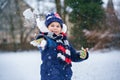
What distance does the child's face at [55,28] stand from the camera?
15.5 ft

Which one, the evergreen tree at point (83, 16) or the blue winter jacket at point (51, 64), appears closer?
the blue winter jacket at point (51, 64)

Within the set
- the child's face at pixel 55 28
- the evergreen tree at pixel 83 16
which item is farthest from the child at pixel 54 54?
the evergreen tree at pixel 83 16

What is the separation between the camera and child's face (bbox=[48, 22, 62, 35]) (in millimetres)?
4730

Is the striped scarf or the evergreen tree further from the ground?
the evergreen tree

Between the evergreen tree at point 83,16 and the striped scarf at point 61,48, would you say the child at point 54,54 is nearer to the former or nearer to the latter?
the striped scarf at point 61,48

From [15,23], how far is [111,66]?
16305 mm

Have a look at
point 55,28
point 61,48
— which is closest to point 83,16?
point 55,28

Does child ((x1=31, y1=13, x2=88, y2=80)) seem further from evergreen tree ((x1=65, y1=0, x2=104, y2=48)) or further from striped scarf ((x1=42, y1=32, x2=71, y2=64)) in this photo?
evergreen tree ((x1=65, y1=0, x2=104, y2=48))

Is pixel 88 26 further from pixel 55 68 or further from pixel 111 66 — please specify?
pixel 55 68

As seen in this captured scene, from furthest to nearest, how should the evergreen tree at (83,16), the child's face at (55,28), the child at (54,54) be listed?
the evergreen tree at (83,16)
the child's face at (55,28)
the child at (54,54)

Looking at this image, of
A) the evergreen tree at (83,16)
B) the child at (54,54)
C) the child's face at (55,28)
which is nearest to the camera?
the child at (54,54)

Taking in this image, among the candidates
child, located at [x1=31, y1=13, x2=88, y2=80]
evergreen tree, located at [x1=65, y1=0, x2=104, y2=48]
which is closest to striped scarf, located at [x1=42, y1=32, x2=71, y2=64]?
child, located at [x1=31, y1=13, x2=88, y2=80]

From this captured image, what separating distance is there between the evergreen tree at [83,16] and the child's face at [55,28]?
4.61m

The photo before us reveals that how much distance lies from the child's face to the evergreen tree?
4615 millimetres
